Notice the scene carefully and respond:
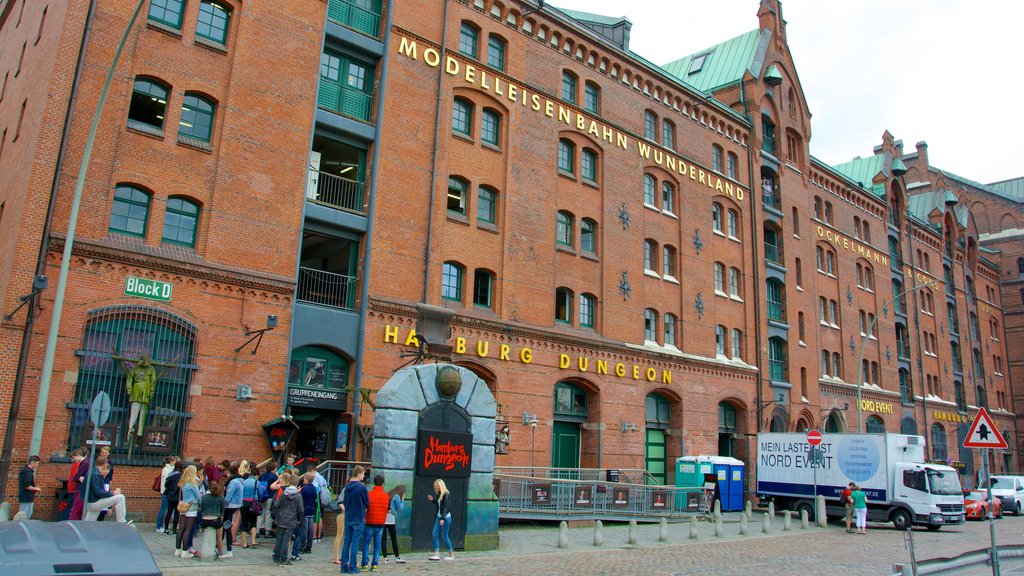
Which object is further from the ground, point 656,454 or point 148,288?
point 148,288

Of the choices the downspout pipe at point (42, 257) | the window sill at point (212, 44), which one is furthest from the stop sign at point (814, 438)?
the downspout pipe at point (42, 257)

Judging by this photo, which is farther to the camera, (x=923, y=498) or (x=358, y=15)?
(x=923, y=498)

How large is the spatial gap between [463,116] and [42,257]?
14.5 meters

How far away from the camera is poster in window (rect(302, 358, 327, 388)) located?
21.8 m

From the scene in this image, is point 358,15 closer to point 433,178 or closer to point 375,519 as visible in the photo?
point 433,178

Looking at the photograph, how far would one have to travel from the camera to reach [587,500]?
23.2 metres

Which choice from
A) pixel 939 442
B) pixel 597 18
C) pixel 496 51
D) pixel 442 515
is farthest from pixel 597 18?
pixel 939 442

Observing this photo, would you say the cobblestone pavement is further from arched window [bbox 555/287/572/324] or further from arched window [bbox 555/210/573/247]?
arched window [bbox 555/210/573/247]

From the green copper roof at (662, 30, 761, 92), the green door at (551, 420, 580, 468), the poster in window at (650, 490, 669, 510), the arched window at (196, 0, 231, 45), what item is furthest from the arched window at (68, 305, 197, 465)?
the green copper roof at (662, 30, 761, 92)

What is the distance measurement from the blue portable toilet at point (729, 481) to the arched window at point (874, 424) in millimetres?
19870

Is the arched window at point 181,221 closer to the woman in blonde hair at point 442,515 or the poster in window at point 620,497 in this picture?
the woman in blonde hair at point 442,515

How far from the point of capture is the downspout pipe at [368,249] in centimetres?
2206

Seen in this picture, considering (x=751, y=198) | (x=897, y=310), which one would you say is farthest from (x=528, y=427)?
(x=897, y=310)

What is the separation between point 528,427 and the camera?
87.4 feet
